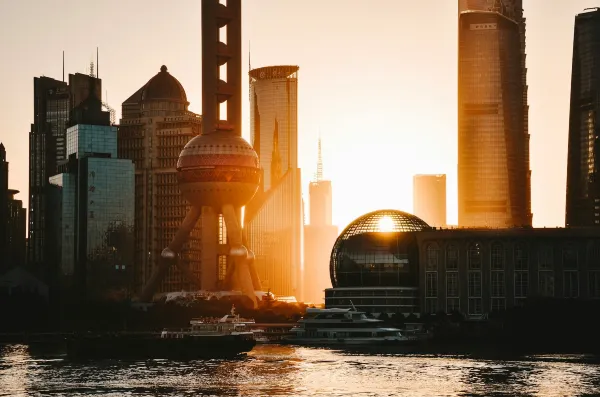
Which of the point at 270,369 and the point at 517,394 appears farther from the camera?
the point at 270,369

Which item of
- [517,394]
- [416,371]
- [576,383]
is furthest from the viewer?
[416,371]

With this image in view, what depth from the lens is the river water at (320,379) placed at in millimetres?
156375

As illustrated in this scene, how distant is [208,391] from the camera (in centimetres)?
15725

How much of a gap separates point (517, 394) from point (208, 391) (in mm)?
38611

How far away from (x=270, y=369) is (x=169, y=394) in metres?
34.4

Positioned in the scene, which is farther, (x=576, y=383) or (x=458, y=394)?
(x=576, y=383)

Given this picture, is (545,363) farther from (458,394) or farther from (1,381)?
(1,381)

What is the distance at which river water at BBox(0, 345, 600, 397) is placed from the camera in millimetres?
156375

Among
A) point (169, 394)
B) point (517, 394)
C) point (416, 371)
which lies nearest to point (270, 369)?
point (416, 371)

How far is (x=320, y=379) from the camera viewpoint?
170875 mm

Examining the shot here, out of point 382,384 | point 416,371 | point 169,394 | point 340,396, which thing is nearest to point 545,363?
point 416,371

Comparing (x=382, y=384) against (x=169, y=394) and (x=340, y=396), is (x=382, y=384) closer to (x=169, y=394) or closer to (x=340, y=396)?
(x=340, y=396)

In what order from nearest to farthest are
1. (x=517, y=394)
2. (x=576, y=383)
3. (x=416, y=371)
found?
(x=517, y=394) → (x=576, y=383) → (x=416, y=371)

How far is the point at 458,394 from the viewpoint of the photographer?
152625mm
